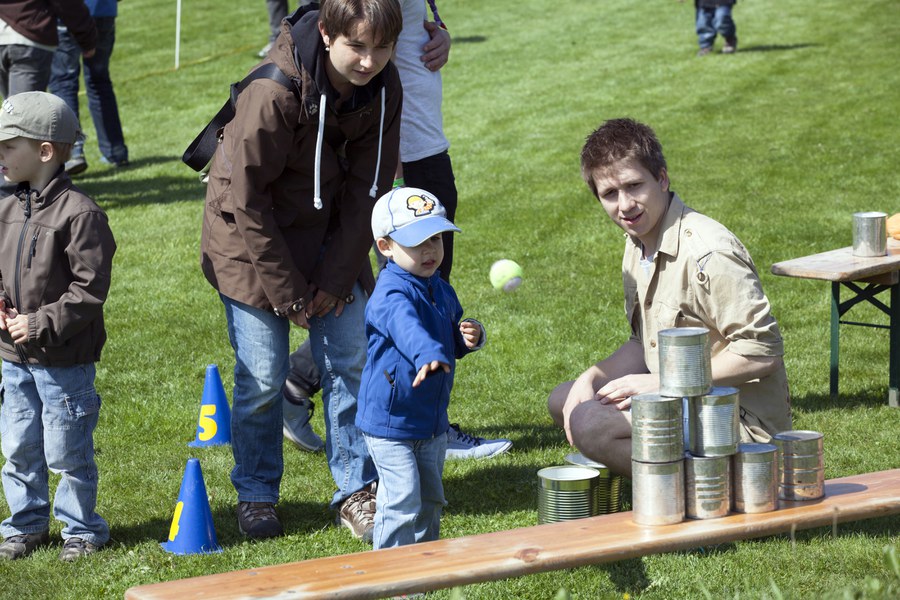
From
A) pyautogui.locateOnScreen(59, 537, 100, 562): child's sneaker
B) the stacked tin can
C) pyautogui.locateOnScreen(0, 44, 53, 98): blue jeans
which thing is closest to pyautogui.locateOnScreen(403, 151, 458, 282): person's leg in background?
pyautogui.locateOnScreen(59, 537, 100, 562): child's sneaker

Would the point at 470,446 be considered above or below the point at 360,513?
above

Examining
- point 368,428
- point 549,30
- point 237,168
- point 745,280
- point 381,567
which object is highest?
point 549,30

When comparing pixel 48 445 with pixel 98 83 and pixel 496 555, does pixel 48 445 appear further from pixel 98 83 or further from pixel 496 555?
pixel 98 83

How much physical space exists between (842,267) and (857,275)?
11 cm

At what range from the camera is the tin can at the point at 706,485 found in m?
3.50

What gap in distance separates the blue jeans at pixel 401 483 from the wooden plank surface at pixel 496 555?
1.89ft

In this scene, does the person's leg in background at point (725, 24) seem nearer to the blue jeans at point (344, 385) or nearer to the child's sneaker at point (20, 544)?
the blue jeans at point (344, 385)

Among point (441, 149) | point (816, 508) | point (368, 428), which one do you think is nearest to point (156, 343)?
point (441, 149)

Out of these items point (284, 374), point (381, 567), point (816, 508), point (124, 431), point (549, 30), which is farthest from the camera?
point (549, 30)

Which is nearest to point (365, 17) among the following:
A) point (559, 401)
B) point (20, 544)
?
point (559, 401)

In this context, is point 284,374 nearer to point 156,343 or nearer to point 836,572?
point 836,572

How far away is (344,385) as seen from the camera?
483 cm

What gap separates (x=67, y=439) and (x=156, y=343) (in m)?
3.21

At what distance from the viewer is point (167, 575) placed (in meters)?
4.43
